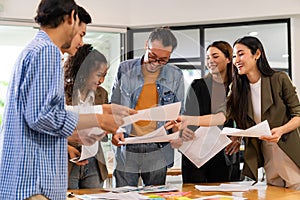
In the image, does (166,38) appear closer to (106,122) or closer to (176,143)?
(176,143)

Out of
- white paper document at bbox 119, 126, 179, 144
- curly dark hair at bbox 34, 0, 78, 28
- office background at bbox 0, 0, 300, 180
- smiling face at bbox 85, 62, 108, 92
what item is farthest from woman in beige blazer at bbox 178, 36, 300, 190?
office background at bbox 0, 0, 300, 180

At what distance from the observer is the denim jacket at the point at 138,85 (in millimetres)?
2162

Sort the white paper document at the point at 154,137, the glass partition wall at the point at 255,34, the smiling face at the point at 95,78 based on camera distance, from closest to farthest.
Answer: the white paper document at the point at 154,137 → the smiling face at the point at 95,78 → the glass partition wall at the point at 255,34

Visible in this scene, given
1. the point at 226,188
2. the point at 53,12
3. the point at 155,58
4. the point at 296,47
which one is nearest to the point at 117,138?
the point at 155,58

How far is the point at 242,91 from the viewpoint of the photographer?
2.33 metres

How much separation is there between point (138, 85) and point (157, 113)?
0.23 m

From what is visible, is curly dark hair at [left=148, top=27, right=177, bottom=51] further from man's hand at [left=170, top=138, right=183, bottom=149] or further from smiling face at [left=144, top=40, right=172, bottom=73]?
man's hand at [left=170, top=138, right=183, bottom=149]

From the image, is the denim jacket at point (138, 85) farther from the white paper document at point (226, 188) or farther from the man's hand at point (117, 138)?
the white paper document at point (226, 188)

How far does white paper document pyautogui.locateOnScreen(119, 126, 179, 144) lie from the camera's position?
2057 mm

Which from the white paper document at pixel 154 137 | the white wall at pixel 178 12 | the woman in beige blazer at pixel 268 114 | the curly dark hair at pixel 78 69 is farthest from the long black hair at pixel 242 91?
the white wall at pixel 178 12

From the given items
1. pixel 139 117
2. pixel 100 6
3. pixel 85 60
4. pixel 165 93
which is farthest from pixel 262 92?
pixel 100 6

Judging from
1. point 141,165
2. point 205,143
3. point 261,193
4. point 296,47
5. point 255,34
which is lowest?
point 261,193

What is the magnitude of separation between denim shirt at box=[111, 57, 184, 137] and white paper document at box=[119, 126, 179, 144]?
57 millimetres

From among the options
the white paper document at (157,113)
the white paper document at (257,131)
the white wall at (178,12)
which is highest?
the white wall at (178,12)
